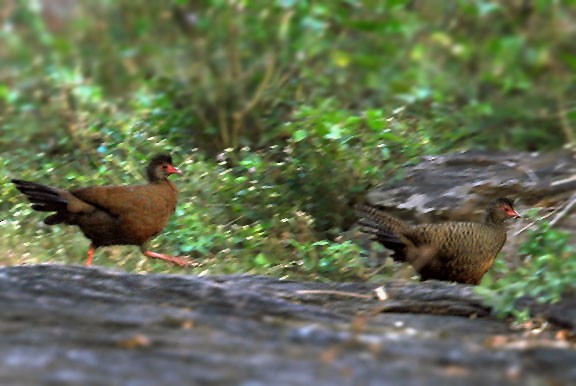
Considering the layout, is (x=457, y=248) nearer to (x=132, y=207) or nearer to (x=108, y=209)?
(x=132, y=207)

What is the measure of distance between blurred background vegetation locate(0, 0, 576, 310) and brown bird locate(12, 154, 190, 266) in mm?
331

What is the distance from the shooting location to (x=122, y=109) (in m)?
10.9

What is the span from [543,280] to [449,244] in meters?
0.88

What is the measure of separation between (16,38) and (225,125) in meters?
5.60

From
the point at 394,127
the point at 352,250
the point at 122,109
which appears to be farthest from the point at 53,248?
the point at 122,109

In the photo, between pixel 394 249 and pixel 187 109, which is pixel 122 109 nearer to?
pixel 187 109

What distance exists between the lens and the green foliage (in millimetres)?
5148

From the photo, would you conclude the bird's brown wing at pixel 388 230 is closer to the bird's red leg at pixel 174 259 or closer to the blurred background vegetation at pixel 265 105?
the blurred background vegetation at pixel 265 105

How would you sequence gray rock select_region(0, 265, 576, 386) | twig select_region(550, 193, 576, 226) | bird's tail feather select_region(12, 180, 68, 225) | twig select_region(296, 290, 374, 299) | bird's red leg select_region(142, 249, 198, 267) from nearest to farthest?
gray rock select_region(0, 265, 576, 386) → twig select_region(296, 290, 374, 299) → bird's tail feather select_region(12, 180, 68, 225) → twig select_region(550, 193, 576, 226) → bird's red leg select_region(142, 249, 198, 267)

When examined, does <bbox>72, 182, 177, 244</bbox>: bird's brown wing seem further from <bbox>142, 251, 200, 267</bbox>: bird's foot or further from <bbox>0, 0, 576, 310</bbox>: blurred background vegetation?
<bbox>0, 0, 576, 310</bbox>: blurred background vegetation

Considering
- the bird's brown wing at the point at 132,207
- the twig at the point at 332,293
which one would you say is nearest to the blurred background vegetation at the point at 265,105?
the bird's brown wing at the point at 132,207

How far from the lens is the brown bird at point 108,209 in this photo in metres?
6.14

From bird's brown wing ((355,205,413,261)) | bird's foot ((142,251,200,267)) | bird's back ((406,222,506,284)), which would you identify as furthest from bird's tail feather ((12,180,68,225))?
bird's back ((406,222,506,284))

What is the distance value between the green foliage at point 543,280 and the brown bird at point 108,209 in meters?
2.10
